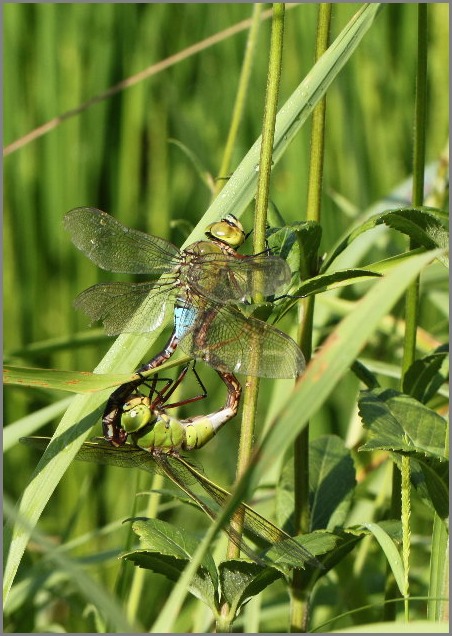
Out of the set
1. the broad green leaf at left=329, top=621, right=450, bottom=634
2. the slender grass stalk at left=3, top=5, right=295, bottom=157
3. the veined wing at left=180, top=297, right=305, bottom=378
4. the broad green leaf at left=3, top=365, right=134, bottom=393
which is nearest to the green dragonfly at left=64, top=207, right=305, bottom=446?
the veined wing at left=180, top=297, right=305, bottom=378

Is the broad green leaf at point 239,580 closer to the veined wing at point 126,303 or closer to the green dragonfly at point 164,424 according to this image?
the green dragonfly at point 164,424

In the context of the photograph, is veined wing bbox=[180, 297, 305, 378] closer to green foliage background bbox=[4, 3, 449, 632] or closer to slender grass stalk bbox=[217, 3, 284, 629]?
slender grass stalk bbox=[217, 3, 284, 629]

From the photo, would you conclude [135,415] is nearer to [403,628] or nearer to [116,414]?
[116,414]

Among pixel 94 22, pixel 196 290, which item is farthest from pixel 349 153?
pixel 196 290

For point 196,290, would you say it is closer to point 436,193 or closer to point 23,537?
point 23,537

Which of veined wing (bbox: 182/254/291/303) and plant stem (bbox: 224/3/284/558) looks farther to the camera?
veined wing (bbox: 182/254/291/303)

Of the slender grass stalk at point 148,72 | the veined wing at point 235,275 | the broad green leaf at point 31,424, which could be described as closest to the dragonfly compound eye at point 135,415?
the veined wing at point 235,275
